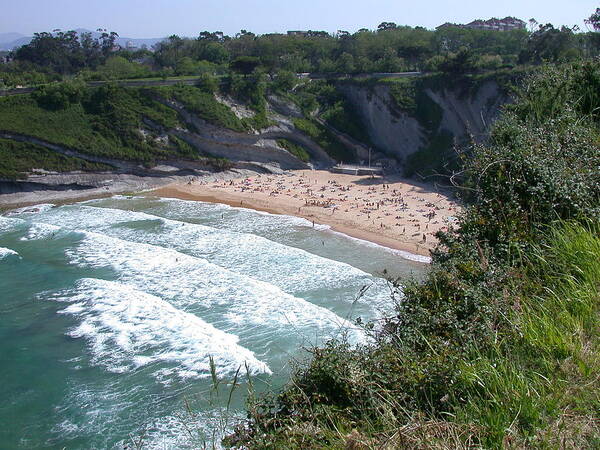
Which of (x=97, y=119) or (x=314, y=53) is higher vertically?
(x=314, y=53)

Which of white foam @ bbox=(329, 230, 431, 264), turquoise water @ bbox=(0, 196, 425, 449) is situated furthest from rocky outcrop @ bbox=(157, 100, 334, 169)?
white foam @ bbox=(329, 230, 431, 264)

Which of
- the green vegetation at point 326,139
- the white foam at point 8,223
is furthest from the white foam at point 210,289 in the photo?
the green vegetation at point 326,139

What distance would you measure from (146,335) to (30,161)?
87.4 feet

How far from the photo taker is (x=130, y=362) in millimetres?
13570

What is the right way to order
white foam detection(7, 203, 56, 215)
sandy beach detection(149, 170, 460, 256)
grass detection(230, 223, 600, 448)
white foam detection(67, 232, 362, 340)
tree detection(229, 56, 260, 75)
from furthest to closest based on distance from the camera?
tree detection(229, 56, 260, 75) → white foam detection(7, 203, 56, 215) → sandy beach detection(149, 170, 460, 256) → white foam detection(67, 232, 362, 340) → grass detection(230, 223, 600, 448)

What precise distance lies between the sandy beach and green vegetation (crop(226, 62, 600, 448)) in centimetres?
1515

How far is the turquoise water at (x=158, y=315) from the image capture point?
11414mm

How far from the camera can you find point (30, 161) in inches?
1422

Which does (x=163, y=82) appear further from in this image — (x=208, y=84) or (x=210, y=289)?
(x=210, y=289)

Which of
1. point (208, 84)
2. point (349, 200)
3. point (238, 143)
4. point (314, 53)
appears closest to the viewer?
point (349, 200)

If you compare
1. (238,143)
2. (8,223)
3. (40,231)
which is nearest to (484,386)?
(40,231)

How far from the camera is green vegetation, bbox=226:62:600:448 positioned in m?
3.70

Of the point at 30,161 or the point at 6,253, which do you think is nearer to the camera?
the point at 6,253

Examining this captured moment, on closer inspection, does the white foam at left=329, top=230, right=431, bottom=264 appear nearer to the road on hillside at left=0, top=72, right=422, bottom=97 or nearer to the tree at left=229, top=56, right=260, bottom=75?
the road on hillside at left=0, top=72, right=422, bottom=97
